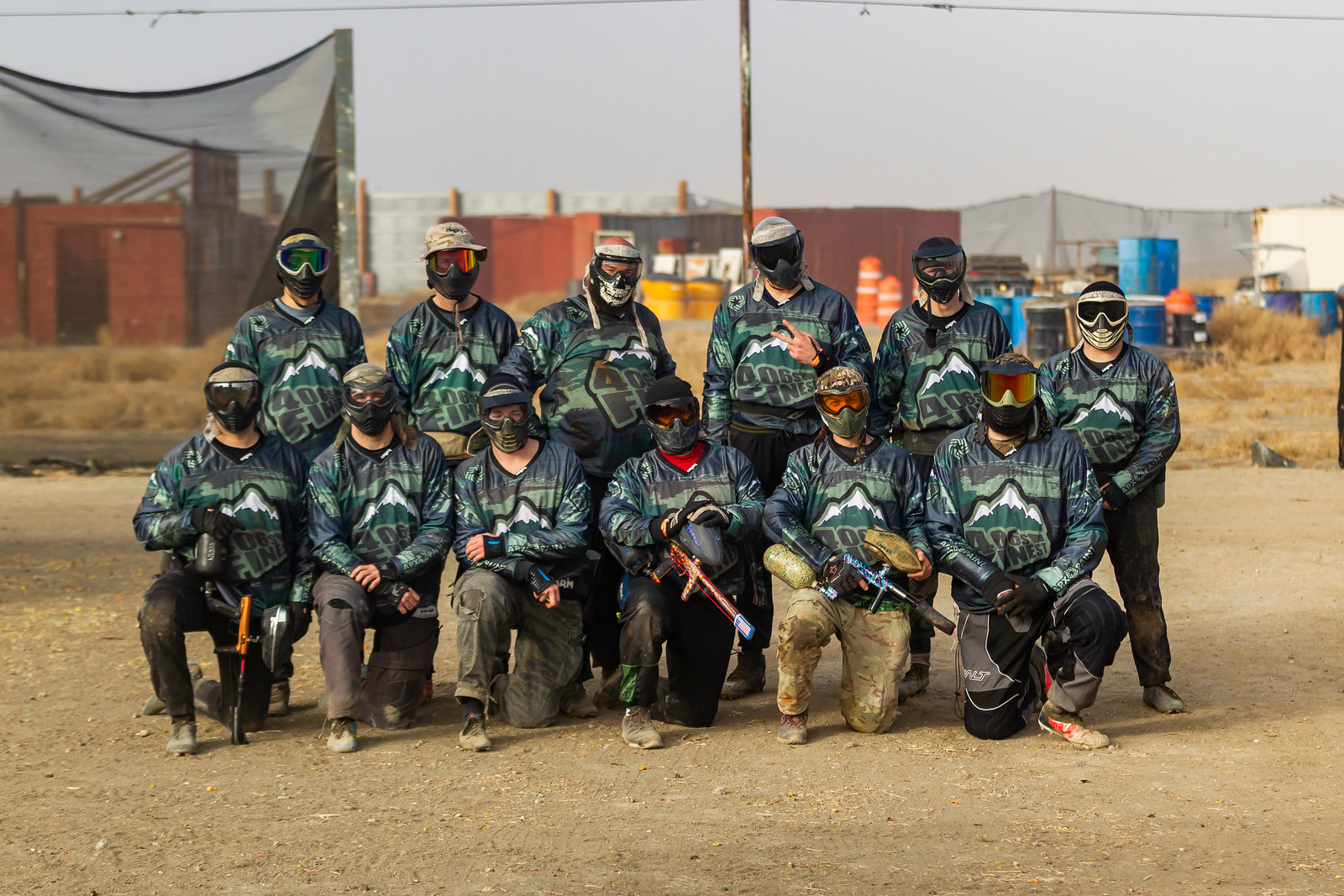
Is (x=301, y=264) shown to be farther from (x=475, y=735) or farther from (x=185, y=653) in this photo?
(x=475, y=735)

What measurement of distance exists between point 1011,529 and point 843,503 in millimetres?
767

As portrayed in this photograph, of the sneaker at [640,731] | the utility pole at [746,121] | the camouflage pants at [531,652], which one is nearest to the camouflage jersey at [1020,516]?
the sneaker at [640,731]

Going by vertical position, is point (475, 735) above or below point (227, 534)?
below

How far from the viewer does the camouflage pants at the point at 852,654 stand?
6.05 meters

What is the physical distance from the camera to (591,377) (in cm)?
687

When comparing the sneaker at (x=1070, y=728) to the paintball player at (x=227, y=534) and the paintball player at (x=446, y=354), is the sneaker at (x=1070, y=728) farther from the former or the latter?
the paintball player at (x=227, y=534)

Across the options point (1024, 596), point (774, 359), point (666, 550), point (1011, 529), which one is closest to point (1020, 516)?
point (1011, 529)

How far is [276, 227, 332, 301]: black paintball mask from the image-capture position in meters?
6.88

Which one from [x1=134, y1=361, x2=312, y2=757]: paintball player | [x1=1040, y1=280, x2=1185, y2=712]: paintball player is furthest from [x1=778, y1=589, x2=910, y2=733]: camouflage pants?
[x1=134, y1=361, x2=312, y2=757]: paintball player

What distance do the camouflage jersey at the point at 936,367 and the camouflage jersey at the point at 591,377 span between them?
3.88 ft

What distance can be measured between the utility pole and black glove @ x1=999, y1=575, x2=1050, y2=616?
40.0 feet

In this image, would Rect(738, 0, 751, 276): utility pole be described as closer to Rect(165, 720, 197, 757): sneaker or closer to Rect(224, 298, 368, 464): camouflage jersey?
Rect(224, 298, 368, 464): camouflage jersey

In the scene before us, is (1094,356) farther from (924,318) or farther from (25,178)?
(25,178)

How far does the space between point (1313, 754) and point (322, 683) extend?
4.84 metres
